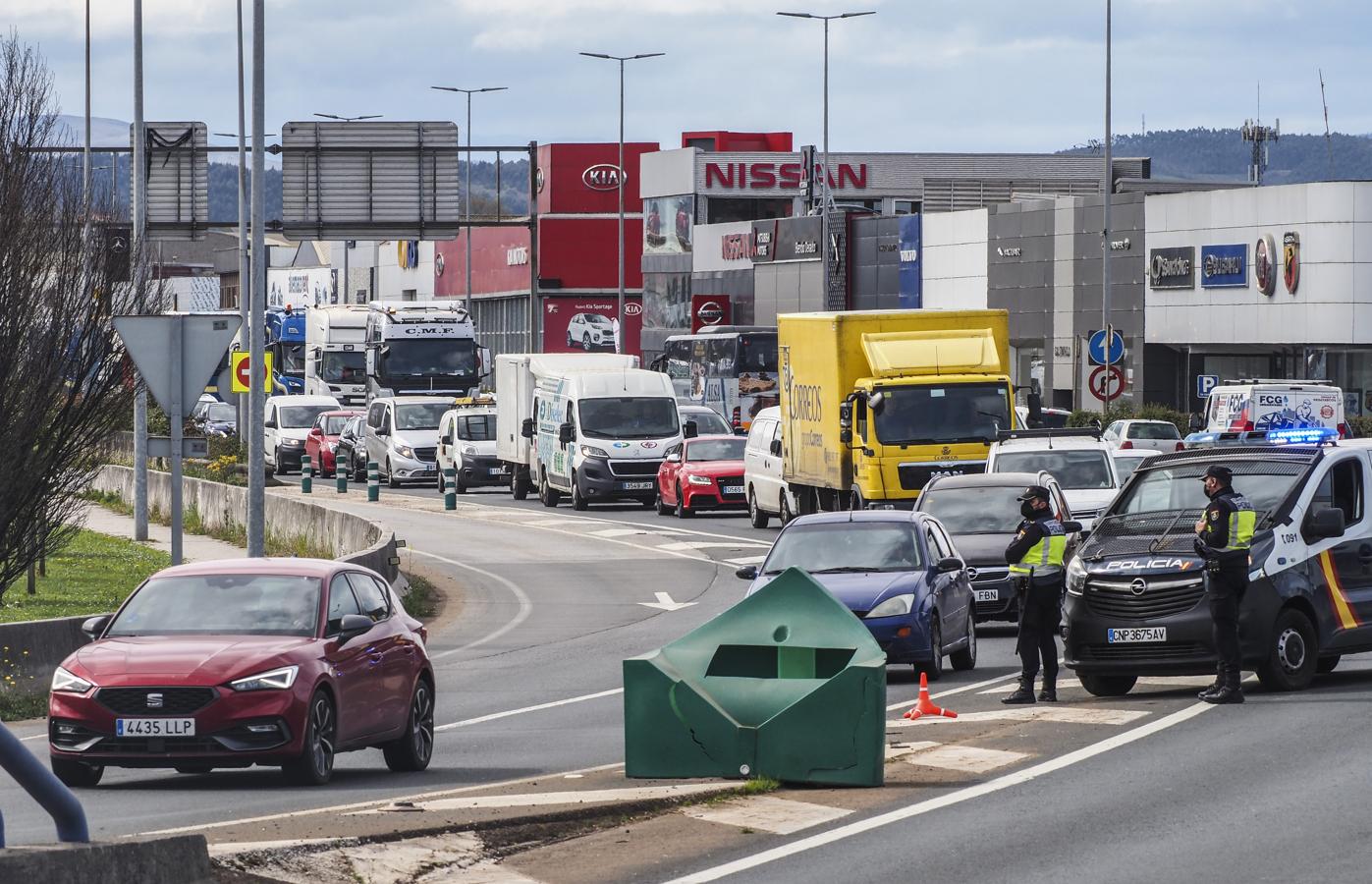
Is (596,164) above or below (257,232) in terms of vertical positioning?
above

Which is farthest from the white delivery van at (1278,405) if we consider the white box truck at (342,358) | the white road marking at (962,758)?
the white road marking at (962,758)

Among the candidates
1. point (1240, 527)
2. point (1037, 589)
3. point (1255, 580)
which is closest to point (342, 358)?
point (1037, 589)

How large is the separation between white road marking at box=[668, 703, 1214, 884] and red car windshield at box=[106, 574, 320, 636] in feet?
13.0

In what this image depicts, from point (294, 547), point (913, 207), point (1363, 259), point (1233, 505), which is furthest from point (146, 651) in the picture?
point (913, 207)

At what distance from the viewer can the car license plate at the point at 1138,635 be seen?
17.0m

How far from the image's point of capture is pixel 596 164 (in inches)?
4528

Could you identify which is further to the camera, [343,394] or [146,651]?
[343,394]

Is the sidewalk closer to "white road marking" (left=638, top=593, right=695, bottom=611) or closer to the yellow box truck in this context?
"white road marking" (left=638, top=593, right=695, bottom=611)

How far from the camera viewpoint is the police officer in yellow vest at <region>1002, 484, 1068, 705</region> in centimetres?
1742

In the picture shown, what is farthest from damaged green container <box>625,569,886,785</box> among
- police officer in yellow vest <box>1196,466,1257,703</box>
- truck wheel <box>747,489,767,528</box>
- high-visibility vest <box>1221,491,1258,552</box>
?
truck wheel <box>747,489,767,528</box>

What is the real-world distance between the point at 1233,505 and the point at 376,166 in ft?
111

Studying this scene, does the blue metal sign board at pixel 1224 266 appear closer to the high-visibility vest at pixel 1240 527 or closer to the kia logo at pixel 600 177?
the high-visibility vest at pixel 1240 527

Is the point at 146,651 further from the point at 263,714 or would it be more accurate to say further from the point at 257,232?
the point at 257,232

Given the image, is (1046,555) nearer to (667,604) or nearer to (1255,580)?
(1255,580)
